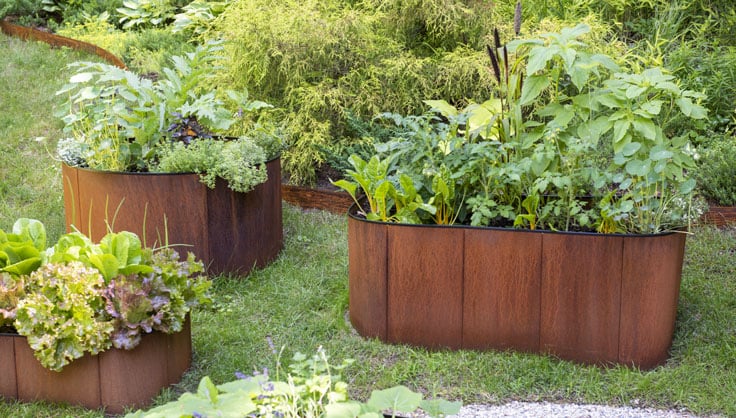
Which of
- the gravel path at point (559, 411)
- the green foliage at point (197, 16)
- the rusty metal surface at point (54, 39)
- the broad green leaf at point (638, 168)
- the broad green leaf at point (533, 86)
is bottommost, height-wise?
the gravel path at point (559, 411)

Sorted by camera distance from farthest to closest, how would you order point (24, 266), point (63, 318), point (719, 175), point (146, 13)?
point (146, 13)
point (719, 175)
point (24, 266)
point (63, 318)

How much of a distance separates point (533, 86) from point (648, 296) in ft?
3.37

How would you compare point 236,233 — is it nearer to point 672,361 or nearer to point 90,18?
point 672,361

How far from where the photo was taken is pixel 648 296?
10.7 feet

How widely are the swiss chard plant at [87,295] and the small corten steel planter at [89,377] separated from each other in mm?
77

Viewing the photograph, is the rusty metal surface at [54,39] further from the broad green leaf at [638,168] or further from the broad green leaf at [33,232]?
the broad green leaf at [638,168]

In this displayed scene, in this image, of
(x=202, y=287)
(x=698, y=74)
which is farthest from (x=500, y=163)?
(x=698, y=74)

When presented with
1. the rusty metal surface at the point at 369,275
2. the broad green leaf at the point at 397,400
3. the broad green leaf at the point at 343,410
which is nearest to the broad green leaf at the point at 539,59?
the rusty metal surface at the point at 369,275

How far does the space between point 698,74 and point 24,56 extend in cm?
643

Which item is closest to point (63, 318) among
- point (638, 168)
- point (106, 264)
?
point (106, 264)

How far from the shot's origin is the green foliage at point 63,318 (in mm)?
2814

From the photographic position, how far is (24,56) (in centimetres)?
795

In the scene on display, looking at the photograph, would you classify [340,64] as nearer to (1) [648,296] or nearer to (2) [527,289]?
(2) [527,289]

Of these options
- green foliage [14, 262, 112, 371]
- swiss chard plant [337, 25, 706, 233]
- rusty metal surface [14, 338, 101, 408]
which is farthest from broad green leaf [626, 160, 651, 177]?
rusty metal surface [14, 338, 101, 408]
